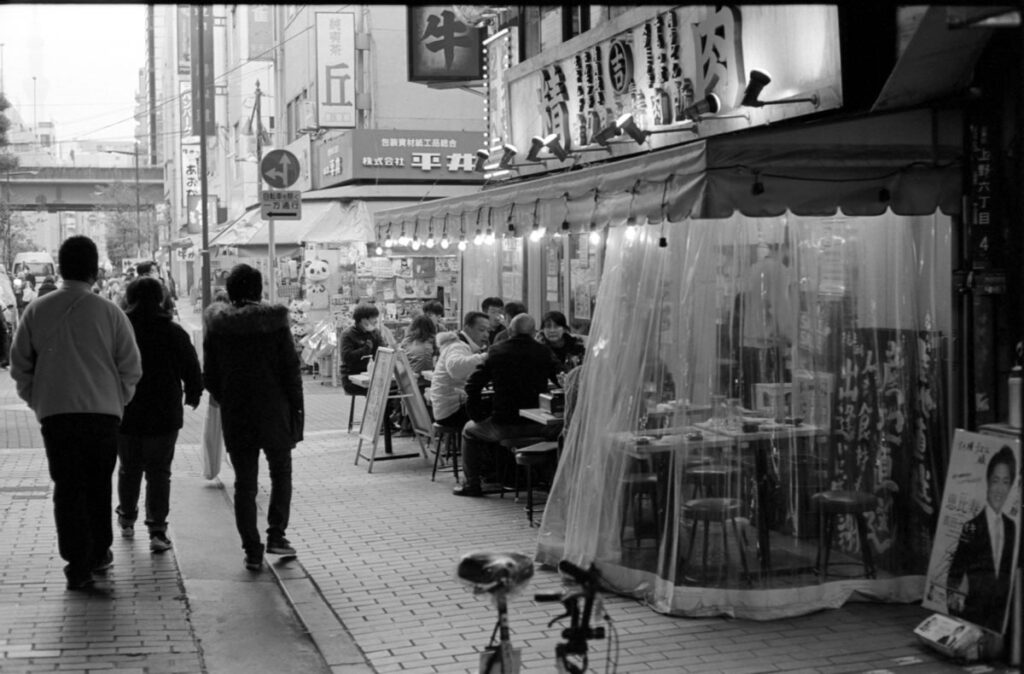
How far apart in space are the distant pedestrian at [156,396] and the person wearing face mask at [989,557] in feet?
16.4

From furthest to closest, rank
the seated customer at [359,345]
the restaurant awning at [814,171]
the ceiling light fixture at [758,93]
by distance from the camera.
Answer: the seated customer at [359,345] → the ceiling light fixture at [758,93] → the restaurant awning at [814,171]

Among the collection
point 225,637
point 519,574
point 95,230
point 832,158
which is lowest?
point 225,637

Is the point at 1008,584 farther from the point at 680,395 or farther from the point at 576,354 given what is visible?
the point at 576,354

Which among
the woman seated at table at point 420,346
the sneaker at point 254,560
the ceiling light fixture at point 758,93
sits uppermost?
the ceiling light fixture at point 758,93

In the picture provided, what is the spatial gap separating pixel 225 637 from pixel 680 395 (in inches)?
114

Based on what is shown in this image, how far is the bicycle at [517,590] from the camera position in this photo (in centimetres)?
417

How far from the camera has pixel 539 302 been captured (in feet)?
58.3

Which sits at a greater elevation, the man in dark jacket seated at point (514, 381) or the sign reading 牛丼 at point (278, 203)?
the sign reading 牛丼 at point (278, 203)

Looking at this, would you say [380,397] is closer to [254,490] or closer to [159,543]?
[159,543]

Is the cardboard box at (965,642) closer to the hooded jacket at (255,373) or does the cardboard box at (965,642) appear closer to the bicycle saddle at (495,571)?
the bicycle saddle at (495,571)

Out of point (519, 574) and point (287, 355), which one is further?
point (287, 355)

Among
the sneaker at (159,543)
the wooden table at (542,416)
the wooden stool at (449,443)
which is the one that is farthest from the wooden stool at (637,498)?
the wooden stool at (449,443)

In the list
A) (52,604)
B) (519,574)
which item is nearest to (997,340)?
(519,574)

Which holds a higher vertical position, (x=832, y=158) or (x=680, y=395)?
(x=832, y=158)
